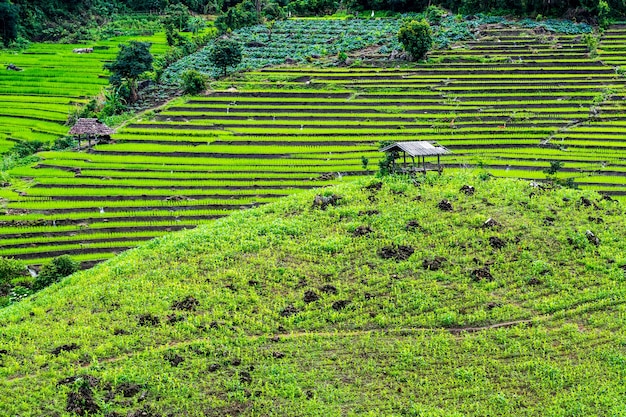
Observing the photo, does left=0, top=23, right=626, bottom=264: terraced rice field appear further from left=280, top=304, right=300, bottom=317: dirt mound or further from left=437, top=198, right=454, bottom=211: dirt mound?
left=280, top=304, right=300, bottom=317: dirt mound

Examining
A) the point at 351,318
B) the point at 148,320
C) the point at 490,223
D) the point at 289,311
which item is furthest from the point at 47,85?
the point at 351,318

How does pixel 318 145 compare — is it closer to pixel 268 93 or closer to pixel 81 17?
pixel 268 93

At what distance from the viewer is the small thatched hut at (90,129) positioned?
48.2m

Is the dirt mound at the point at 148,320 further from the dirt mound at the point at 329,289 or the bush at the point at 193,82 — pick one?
the bush at the point at 193,82

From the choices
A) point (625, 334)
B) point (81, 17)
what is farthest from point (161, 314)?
point (81, 17)

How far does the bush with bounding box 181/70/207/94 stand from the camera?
57.8 m

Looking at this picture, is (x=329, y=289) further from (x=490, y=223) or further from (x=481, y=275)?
(x=490, y=223)

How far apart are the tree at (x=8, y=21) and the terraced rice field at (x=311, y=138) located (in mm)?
34071

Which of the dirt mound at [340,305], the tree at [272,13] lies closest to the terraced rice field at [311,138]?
the dirt mound at [340,305]

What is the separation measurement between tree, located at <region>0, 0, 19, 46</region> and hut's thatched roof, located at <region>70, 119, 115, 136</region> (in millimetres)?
37399

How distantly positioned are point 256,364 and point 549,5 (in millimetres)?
67722

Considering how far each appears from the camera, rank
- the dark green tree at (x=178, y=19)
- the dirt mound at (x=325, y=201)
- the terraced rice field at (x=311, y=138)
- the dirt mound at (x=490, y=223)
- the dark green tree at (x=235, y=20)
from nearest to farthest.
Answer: the dirt mound at (x=490, y=223) → the dirt mound at (x=325, y=201) → the terraced rice field at (x=311, y=138) → the dark green tree at (x=235, y=20) → the dark green tree at (x=178, y=19)

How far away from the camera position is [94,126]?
4894cm

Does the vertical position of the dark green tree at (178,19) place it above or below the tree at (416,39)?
above
